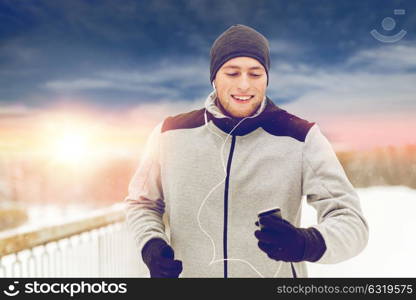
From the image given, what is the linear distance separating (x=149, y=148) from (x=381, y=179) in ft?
4.82

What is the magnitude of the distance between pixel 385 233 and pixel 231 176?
2358mm

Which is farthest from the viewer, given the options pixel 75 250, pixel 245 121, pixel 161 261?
pixel 75 250

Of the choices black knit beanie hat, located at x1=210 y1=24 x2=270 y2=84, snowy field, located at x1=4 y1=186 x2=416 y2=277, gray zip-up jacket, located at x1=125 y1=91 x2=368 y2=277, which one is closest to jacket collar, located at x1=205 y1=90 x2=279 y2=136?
gray zip-up jacket, located at x1=125 y1=91 x2=368 y2=277

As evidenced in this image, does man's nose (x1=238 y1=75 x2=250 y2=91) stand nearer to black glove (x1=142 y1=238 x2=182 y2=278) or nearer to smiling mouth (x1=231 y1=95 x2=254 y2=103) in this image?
smiling mouth (x1=231 y1=95 x2=254 y2=103)

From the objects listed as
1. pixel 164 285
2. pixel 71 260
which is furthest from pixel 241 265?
pixel 71 260

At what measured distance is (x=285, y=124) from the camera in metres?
1.22

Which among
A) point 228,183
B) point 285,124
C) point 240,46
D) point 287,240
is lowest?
point 287,240

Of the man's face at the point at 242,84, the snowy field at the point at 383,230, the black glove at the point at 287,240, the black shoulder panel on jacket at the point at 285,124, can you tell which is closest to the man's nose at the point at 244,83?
the man's face at the point at 242,84

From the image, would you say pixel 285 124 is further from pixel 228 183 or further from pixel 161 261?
pixel 161 261

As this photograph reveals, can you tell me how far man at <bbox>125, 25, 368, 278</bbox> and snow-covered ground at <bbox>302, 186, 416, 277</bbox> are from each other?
115 centimetres

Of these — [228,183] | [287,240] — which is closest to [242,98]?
[228,183]

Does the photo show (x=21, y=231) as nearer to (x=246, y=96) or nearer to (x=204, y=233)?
(x=204, y=233)

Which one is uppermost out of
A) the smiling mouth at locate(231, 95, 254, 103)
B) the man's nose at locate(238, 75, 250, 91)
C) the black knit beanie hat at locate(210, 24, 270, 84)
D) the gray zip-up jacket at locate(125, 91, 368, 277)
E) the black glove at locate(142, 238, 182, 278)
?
the black knit beanie hat at locate(210, 24, 270, 84)

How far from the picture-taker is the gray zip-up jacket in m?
1.17
